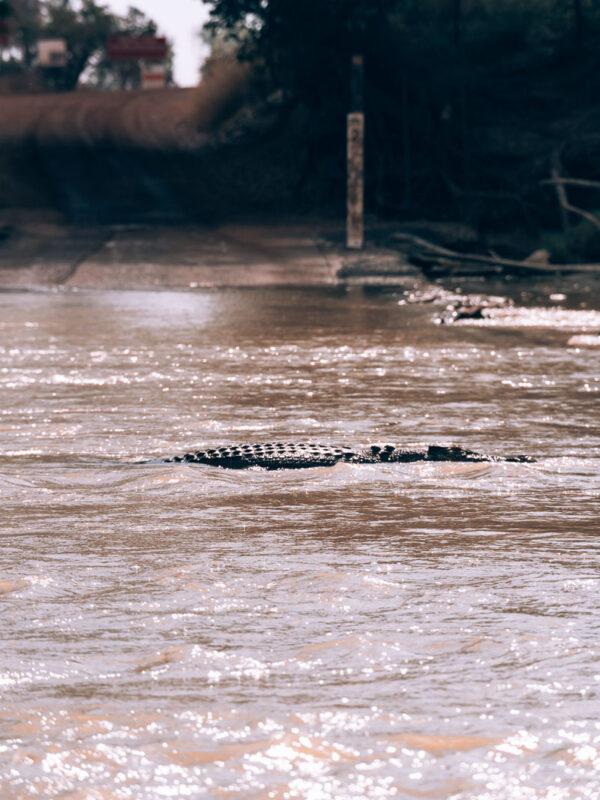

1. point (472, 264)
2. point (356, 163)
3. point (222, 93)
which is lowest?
point (472, 264)

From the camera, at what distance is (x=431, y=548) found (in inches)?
192

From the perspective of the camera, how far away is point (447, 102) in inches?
1187

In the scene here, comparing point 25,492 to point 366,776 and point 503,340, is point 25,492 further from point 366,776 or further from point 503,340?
point 503,340

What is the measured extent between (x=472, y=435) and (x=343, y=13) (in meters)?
23.6

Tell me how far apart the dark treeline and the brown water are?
2080cm

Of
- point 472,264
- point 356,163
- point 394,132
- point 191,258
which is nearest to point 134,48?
point 394,132

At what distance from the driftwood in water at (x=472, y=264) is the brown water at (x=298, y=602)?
11698mm

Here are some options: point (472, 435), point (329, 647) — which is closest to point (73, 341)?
point (472, 435)

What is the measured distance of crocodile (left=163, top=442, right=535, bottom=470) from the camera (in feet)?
20.9

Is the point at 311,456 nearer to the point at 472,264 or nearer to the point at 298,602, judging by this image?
the point at 298,602

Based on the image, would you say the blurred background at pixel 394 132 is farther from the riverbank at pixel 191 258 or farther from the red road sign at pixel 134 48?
the red road sign at pixel 134 48

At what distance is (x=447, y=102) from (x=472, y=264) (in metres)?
10.4

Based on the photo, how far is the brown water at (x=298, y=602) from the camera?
3.09m

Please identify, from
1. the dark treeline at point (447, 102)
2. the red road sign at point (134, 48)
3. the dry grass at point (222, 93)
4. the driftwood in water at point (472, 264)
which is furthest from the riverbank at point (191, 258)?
the red road sign at point (134, 48)
